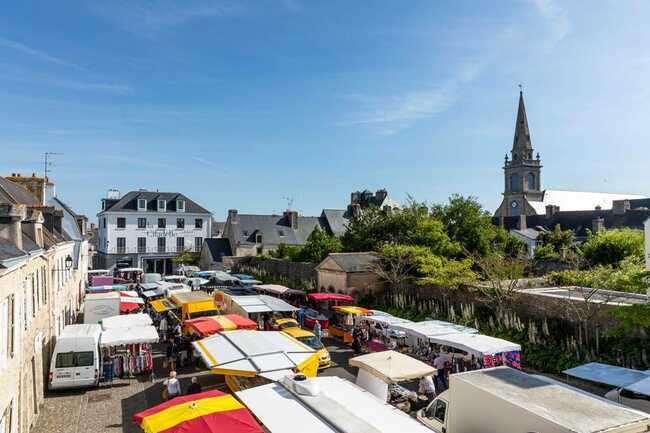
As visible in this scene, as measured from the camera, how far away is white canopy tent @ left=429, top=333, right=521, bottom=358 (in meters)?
14.9

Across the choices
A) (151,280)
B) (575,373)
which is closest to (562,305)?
(575,373)

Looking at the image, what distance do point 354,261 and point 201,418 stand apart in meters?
23.8

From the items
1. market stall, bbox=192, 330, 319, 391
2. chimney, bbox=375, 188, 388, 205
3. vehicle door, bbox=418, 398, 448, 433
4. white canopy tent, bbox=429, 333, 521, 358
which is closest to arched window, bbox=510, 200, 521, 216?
chimney, bbox=375, 188, 388, 205

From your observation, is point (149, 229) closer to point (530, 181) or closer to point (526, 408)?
point (526, 408)

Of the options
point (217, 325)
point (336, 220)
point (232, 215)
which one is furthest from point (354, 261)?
point (336, 220)

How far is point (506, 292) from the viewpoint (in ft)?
70.4

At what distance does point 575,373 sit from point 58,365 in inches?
635

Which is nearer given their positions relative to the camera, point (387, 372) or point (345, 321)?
point (387, 372)

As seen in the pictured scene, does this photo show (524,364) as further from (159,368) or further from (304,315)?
(159,368)

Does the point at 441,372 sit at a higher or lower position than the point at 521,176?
lower

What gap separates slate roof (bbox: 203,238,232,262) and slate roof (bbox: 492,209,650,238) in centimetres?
4612

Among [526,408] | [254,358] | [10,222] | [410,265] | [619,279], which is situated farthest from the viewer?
[410,265]

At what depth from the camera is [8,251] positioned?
10.3 m

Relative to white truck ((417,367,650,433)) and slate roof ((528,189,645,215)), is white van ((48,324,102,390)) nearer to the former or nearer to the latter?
white truck ((417,367,650,433))
